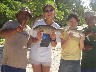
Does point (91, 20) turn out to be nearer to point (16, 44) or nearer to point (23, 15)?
point (23, 15)

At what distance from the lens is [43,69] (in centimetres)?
721

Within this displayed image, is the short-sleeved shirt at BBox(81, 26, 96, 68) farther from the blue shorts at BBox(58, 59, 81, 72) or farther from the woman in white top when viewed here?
the woman in white top

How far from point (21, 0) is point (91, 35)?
2359 cm

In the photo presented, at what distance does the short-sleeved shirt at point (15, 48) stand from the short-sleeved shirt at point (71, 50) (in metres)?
1.07

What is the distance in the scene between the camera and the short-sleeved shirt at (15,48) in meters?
6.65

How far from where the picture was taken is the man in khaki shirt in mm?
6637

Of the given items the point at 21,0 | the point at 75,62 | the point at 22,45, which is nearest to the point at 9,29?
the point at 22,45

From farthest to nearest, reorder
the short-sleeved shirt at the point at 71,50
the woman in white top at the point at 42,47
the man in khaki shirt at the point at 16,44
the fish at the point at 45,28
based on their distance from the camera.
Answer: the short-sleeved shirt at the point at 71,50 < the woman in white top at the point at 42,47 < the fish at the point at 45,28 < the man in khaki shirt at the point at 16,44

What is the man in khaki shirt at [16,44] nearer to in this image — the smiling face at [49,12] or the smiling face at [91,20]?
the smiling face at [49,12]

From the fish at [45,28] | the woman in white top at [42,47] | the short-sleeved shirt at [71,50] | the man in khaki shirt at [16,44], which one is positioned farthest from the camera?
the short-sleeved shirt at [71,50]

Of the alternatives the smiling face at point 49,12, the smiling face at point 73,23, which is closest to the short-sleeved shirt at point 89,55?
the smiling face at point 73,23

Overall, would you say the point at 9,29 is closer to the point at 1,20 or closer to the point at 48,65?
the point at 48,65

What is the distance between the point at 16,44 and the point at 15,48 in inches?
3.4

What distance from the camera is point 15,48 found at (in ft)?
21.8
